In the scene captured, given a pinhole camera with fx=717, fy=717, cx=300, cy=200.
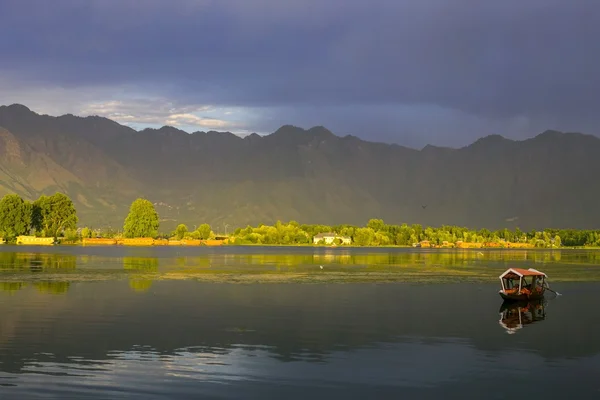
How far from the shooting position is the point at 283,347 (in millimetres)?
37812

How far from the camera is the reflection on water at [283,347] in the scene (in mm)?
28969

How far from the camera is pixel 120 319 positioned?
4791cm

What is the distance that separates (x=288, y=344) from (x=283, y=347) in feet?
3.38

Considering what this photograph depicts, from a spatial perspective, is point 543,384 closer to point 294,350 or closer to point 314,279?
point 294,350

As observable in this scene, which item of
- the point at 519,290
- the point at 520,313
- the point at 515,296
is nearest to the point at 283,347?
the point at 520,313

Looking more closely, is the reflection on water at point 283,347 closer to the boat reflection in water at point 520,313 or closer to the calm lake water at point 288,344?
the calm lake water at point 288,344

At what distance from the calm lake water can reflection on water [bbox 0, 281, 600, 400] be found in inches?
3.5

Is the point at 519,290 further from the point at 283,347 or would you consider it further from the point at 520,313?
the point at 283,347

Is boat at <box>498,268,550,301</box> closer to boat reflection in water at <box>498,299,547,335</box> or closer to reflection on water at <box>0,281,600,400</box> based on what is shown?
boat reflection in water at <box>498,299,547,335</box>

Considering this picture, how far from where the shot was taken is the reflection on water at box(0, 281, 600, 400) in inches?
1141

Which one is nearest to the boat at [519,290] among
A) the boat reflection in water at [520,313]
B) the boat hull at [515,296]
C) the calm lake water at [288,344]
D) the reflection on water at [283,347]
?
the boat hull at [515,296]

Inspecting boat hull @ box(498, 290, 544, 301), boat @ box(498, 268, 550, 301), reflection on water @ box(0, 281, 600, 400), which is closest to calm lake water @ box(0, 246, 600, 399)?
reflection on water @ box(0, 281, 600, 400)

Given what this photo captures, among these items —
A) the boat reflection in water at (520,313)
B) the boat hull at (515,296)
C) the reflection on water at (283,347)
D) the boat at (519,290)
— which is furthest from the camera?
the boat at (519,290)

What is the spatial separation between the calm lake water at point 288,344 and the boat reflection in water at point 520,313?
0.80 ft
